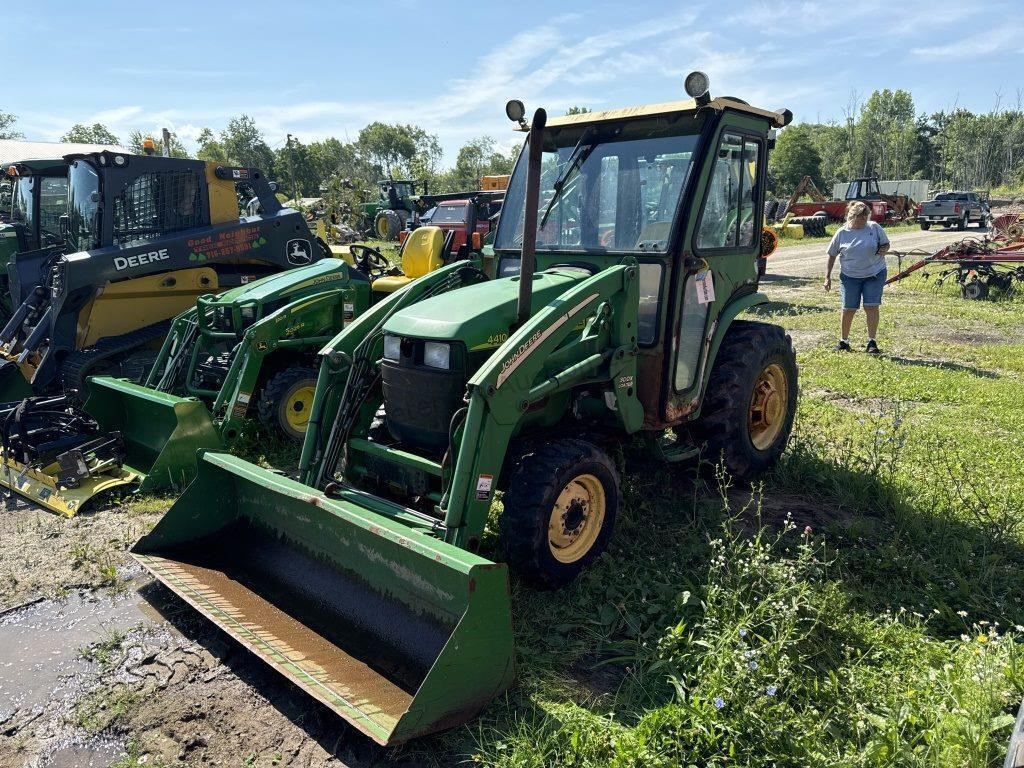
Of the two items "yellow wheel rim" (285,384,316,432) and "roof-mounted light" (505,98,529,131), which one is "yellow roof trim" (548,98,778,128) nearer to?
"roof-mounted light" (505,98,529,131)

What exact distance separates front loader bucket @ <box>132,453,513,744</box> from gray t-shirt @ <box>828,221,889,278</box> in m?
6.90

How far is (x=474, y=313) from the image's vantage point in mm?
3807

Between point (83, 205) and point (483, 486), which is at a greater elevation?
point (83, 205)

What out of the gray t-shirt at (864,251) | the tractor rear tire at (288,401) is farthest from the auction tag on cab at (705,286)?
the gray t-shirt at (864,251)

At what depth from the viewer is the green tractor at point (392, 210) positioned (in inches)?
977

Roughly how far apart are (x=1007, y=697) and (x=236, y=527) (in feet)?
11.8

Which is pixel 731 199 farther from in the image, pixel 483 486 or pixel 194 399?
pixel 194 399

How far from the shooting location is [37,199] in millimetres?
9438

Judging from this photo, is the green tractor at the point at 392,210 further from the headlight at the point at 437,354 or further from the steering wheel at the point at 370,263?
the headlight at the point at 437,354

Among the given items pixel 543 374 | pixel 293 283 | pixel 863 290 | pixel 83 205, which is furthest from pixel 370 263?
pixel 863 290

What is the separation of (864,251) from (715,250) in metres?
4.93

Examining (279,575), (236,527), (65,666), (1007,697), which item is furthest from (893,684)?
(65,666)

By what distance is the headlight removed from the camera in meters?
3.71

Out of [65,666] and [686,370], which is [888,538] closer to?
[686,370]
